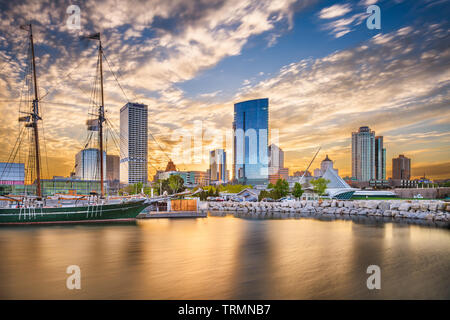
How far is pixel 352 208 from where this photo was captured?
54.1m

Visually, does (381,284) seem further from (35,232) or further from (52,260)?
(35,232)

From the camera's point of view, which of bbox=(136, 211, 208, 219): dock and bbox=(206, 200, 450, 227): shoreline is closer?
bbox=(206, 200, 450, 227): shoreline

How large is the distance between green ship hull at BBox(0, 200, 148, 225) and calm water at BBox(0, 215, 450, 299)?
33.3 ft

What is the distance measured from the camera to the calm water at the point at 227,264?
1350 cm

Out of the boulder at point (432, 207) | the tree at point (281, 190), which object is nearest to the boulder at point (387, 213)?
the boulder at point (432, 207)

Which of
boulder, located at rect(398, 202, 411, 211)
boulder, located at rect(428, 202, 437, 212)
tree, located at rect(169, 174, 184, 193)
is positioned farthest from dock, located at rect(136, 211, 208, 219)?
boulder, located at rect(428, 202, 437, 212)

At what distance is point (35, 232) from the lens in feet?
108

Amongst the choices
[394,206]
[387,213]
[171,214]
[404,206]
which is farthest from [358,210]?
[171,214]

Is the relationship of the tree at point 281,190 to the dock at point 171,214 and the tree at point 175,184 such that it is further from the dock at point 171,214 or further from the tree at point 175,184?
the dock at point 171,214

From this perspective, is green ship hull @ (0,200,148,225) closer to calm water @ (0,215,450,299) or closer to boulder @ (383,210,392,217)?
calm water @ (0,215,450,299)

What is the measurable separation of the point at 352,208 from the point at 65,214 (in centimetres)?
4917

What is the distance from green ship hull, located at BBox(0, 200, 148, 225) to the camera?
4028 centimetres
